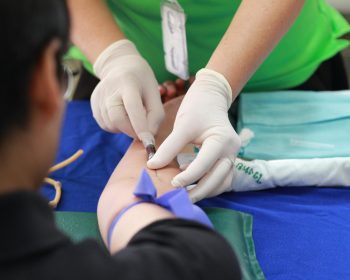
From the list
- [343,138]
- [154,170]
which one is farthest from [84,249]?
[343,138]

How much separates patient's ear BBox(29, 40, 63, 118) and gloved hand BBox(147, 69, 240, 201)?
468mm

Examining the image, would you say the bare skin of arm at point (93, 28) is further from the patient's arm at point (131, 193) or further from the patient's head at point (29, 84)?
the patient's head at point (29, 84)

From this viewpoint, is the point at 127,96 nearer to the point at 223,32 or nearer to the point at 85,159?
the point at 85,159

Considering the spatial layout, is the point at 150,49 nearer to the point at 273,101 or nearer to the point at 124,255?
the point at 273,101

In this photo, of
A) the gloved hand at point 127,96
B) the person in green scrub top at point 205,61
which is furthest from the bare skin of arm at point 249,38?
the gloved hand at point 127,96

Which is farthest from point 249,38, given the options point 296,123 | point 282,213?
point 282,213

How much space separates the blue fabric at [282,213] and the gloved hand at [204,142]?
0.24ft

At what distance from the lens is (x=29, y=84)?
453 mm

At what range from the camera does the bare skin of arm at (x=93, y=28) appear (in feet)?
3.88

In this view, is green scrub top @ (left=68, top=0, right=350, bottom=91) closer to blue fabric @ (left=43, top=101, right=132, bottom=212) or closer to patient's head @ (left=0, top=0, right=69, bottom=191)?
blue fabric @ (left=43, top=101, right=132, bottom=212)

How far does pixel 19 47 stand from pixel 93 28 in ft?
2.61

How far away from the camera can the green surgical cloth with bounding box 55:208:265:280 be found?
858 millimetres

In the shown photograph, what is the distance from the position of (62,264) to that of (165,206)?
0.32 m

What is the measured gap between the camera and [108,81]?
110cm
